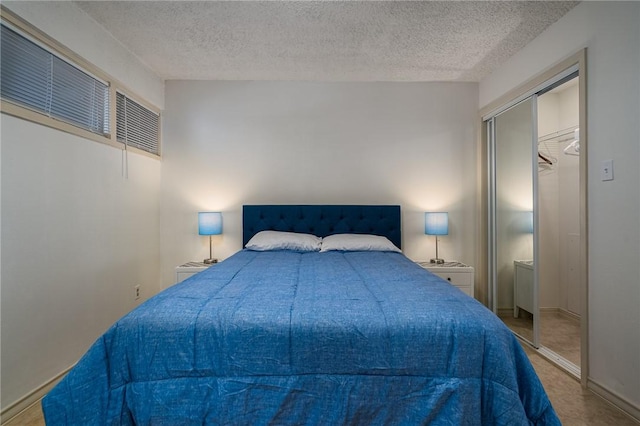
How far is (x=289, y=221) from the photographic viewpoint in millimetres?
3143

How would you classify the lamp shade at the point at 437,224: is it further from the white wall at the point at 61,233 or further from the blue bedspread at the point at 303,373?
the white wall at the point at 61,233

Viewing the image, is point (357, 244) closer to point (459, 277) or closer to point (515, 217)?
point (459, 277)

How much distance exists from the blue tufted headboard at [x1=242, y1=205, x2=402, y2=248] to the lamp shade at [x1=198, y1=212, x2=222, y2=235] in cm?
28

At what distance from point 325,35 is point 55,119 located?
199 centimetres

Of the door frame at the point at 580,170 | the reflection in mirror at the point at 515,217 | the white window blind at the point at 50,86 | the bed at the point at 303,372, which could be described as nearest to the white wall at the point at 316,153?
the door frame at the point at 580,170

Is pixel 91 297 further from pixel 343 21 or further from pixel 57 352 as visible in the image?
pixel 343 21

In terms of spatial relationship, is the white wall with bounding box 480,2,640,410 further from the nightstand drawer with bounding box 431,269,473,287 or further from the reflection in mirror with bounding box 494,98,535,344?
the nightstand drawer with bounding box 431,269,473,287

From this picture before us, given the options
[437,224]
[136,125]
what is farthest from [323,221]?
[136,125]

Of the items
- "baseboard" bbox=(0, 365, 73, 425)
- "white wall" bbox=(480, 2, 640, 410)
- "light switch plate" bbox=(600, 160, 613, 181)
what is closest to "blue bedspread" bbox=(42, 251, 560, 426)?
"baseboard" bbox=(0, 365, 73, 425)

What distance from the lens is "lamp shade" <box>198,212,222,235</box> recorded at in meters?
2.96

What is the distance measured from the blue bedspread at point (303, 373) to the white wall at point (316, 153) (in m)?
2.11

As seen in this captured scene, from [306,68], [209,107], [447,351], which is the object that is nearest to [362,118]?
[306,68]

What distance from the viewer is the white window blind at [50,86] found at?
1.64m

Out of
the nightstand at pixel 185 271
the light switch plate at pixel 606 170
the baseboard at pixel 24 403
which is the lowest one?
the baseboard at pixel 24 403
